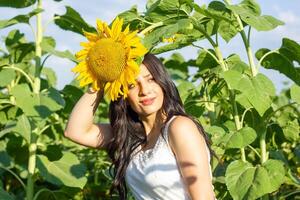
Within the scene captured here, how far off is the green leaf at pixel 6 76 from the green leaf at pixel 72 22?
36 cm

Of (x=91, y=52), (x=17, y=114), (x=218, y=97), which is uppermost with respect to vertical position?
(x=91, y=52)

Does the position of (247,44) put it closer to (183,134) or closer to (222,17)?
(222,17)

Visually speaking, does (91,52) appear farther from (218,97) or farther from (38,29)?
(38,29)

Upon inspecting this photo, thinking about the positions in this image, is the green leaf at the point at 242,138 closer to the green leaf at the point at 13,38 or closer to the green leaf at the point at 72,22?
the green leaf at the point at 72,22

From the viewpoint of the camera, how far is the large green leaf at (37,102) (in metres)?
3.62

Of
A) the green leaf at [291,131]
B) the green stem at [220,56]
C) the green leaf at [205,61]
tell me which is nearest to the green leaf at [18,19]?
the green leaf at [205,61]

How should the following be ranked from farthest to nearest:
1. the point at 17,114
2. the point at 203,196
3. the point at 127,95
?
the point at 17,114 < the point at 127,95 < the point at 203,196

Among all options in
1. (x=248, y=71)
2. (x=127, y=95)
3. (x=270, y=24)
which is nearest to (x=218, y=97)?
(x=248, y=71)

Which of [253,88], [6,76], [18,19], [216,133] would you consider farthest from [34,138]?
[253,88]

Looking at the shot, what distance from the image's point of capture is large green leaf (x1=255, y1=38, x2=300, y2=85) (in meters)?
3.31

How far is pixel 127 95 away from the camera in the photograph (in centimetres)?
279

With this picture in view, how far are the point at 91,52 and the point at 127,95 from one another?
0.76 ft

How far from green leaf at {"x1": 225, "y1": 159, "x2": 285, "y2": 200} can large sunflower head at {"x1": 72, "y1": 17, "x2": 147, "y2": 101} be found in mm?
749

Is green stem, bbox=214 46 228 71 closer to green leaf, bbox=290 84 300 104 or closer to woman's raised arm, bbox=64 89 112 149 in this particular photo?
green leaf, bbox=290 84 300 104
